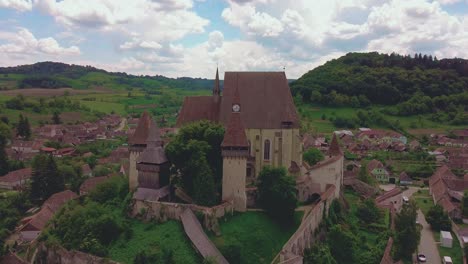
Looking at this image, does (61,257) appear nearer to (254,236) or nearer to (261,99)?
(254,236)

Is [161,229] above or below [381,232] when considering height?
above

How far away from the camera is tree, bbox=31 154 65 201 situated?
2549 inches

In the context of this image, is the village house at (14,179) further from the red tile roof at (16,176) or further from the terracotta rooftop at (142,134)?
the terracotta rooftop at (142,134)

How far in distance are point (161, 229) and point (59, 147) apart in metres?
Answer: 79.1

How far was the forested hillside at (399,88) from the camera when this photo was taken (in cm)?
13462

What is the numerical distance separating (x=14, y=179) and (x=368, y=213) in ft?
198

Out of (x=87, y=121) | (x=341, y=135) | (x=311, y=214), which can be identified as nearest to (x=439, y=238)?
(x=311, y=214)

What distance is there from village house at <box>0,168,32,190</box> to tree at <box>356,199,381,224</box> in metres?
56.2

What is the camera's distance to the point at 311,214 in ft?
130

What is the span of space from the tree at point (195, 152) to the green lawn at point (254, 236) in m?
3.80

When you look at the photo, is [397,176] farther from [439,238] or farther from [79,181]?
[79,181]

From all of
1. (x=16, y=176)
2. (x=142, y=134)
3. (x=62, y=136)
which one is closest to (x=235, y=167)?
(x=142, y=134)

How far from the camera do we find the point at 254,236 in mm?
35750

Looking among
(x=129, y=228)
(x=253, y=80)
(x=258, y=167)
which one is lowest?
(x=129, y=228)
